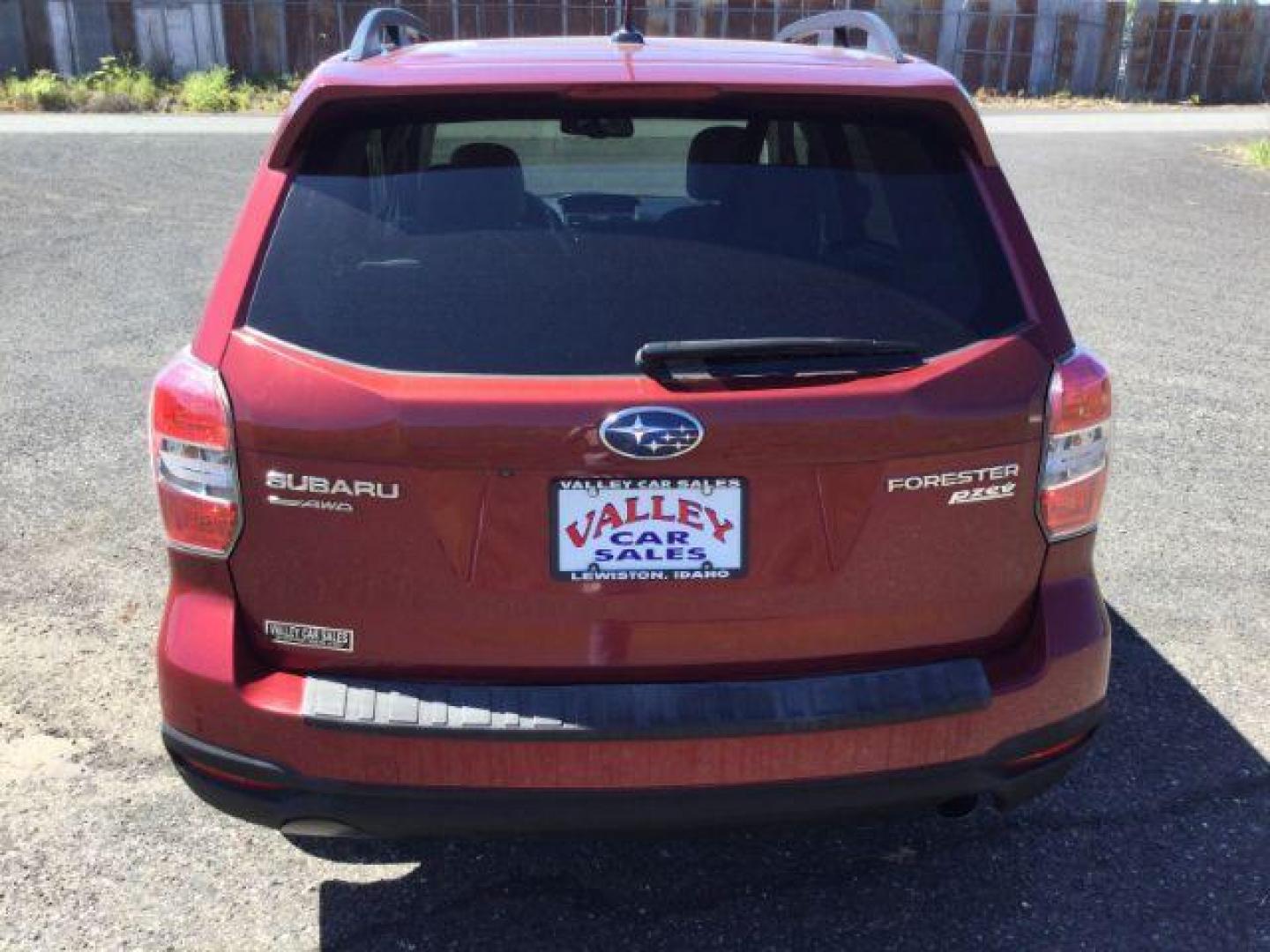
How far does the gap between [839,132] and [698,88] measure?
330mm

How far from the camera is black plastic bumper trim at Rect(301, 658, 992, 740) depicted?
2334mm

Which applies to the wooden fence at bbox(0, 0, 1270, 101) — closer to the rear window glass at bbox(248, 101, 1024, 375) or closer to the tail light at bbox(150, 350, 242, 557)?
the rear window glass at bbox(248, 101, 1024, 375)

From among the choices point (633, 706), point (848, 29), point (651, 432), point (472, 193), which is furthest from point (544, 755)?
point (848, 29)

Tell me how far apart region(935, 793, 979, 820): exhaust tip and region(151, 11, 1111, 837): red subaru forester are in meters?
0.06

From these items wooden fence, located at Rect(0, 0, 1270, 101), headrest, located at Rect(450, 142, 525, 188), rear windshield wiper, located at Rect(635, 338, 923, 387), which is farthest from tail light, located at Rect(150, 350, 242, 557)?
wooden fence, located at Rect(0, 0, 1270, 101)

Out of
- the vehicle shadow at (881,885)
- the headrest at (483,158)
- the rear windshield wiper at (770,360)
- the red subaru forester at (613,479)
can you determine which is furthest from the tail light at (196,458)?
the vehicle shadow at (881,885)

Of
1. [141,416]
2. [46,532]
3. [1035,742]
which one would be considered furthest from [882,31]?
[141,416]

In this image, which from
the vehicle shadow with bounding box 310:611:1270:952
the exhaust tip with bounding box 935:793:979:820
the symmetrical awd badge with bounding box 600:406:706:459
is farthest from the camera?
the vehicle shadow with bounding box 310:611:1270:952

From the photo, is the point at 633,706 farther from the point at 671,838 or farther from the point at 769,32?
the point at 769,32

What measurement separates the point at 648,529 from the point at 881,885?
50.0 inches

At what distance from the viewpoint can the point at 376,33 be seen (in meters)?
3.10

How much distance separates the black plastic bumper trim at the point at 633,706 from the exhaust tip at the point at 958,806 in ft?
0.86

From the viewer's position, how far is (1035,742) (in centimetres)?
255

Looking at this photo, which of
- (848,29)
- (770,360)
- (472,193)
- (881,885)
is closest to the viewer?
(770,360)
